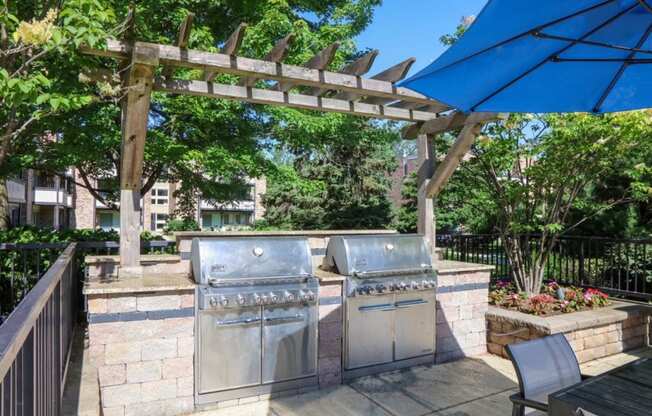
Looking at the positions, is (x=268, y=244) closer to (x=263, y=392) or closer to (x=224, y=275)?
(x=224, y=275)

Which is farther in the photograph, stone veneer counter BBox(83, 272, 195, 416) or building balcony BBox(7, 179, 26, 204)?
building balcony BBox(7, 179, 26, 204)

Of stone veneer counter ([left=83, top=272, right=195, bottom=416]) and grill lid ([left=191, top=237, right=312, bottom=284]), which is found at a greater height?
grill lid ([left=191, top=237, right=312, bottom=284])

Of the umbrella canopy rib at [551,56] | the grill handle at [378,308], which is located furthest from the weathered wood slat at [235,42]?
the grill handle at [378,308]

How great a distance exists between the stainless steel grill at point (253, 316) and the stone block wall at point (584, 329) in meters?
2.14

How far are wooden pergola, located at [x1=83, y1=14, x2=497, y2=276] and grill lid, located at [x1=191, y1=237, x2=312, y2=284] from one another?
848 mm

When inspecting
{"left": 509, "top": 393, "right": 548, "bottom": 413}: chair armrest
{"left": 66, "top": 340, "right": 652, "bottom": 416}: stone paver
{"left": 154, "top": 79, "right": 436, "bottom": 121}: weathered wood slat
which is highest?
{"left": 154, "top": 79, "right": 436, "bottom": 121}: weathered wood slat

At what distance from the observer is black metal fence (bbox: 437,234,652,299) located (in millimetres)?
5527

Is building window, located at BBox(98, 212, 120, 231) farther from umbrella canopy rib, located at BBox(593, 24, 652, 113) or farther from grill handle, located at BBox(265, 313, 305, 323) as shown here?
umbrella canopy rib, located at BBox(593, 24, 652, 113)

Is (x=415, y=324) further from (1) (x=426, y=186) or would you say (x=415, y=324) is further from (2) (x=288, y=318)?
(1) (x=426, y=186)

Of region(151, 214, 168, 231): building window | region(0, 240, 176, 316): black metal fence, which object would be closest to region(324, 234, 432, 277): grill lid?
region(0, 240, 176, 316): black metal fence

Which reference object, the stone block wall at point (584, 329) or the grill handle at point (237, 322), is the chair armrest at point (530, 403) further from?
the stone block wall at point (584, 329)

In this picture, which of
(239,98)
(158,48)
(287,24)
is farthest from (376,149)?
(158,48)

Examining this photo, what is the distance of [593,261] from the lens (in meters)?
6.05

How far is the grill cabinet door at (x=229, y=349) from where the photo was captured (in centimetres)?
326
